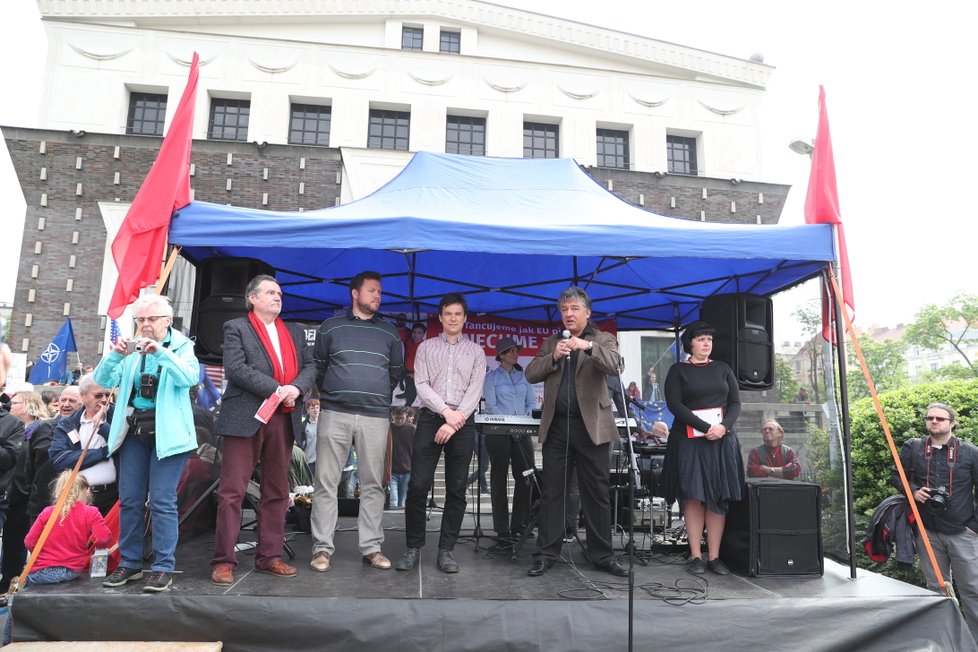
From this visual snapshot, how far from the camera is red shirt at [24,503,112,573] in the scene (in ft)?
12.1

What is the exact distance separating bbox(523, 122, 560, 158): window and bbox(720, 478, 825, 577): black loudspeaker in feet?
50.7

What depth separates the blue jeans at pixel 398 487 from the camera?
962 cm

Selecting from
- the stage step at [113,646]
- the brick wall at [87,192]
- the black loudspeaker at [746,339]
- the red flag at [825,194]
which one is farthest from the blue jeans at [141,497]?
the brick wall at [87,192]

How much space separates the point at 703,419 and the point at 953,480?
217 centimetres

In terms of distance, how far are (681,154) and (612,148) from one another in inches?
86.7

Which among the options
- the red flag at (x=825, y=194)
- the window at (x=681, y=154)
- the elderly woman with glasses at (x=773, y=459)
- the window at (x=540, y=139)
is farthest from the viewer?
the window at (x=681, y=154)

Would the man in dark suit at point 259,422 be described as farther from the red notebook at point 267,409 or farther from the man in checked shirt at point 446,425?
the man in checked shirt at point 446,425

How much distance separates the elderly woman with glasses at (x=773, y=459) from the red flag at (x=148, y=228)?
7.07 metres

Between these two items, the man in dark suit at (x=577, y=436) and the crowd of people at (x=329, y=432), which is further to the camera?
the man in dark suit at (x=577, y=436)

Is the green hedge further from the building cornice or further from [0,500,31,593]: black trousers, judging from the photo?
the building cornice

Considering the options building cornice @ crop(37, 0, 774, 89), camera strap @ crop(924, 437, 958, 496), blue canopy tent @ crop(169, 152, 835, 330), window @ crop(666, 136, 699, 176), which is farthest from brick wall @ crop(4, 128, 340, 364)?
camera strap @ crop(924, 437, 958, 496)

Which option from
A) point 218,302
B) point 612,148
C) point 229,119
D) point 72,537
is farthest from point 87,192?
point 72,537

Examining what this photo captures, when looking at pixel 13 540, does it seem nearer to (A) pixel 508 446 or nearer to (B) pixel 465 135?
(A) pixel 508 446

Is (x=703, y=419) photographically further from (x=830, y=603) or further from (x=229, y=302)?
(x=229, y=302)
